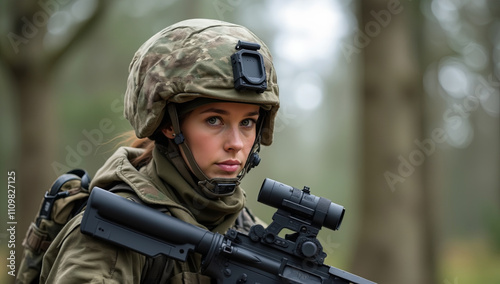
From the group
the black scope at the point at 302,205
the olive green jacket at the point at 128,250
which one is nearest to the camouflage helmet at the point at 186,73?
the olive green jacket at the point at 128,250

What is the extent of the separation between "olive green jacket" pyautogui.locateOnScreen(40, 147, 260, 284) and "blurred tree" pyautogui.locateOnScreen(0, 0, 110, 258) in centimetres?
487

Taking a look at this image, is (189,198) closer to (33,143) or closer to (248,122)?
(248,122)

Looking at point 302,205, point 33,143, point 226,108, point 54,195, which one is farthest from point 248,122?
point 33,143

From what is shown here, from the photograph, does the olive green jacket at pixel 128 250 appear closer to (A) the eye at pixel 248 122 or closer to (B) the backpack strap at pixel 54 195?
(B) the backpack strap at pixel 54 195

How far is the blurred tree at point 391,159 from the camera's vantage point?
277 inches

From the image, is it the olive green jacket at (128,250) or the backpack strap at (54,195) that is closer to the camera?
the olive green jacket at (128,250)

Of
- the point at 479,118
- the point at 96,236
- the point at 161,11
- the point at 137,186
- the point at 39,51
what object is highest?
the point at 479,118

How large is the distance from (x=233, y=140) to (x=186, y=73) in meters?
0.42

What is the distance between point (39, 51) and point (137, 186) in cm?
538

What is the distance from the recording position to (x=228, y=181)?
283 cm

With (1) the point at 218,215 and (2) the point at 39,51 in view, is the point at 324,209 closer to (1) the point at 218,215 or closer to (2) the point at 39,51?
(1) the point at 218,215

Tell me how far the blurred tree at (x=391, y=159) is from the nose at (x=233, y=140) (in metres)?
4.70

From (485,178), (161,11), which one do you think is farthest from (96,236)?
(485,178)

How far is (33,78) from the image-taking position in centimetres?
757
